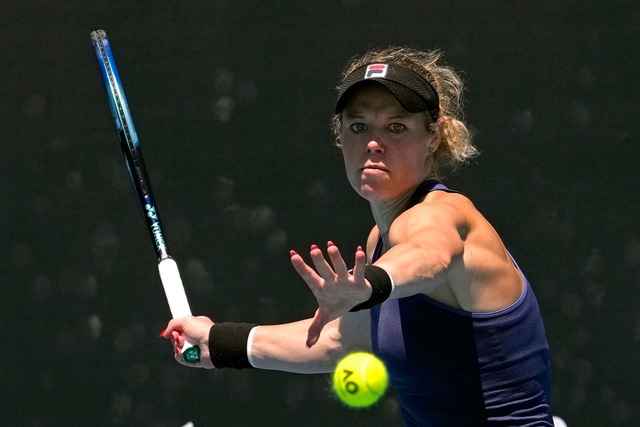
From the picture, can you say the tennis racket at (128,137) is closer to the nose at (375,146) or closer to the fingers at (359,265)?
the nose at (375,146)

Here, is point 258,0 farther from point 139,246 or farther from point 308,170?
point 139,246

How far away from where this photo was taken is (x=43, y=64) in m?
3.70

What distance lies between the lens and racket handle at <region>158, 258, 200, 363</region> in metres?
2.63

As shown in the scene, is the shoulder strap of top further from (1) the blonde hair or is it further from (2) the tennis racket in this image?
(2) the tennis racket

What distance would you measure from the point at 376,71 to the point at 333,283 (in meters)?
0.73

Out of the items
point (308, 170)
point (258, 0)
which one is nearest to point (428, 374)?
point (308, 170)

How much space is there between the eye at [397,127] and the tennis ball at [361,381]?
491 millimetres

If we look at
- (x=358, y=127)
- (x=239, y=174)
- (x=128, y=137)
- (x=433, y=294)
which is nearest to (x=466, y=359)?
(x=433, y=294)

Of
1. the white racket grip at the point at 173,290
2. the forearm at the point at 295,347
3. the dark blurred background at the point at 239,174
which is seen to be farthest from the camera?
the dark blurred background at the point at 239,174

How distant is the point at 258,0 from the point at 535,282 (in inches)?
51.1

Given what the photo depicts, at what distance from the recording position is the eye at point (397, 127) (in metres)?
2.47

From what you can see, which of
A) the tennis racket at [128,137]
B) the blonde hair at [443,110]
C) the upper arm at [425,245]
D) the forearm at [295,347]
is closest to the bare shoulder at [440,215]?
the upper arm at [425,245]

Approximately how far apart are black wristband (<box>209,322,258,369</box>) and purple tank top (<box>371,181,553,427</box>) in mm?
395

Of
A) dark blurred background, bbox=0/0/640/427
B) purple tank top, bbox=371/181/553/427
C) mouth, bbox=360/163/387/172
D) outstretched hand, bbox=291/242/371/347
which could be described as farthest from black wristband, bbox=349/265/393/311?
dark blurred background, bbox=0/0/640/427
